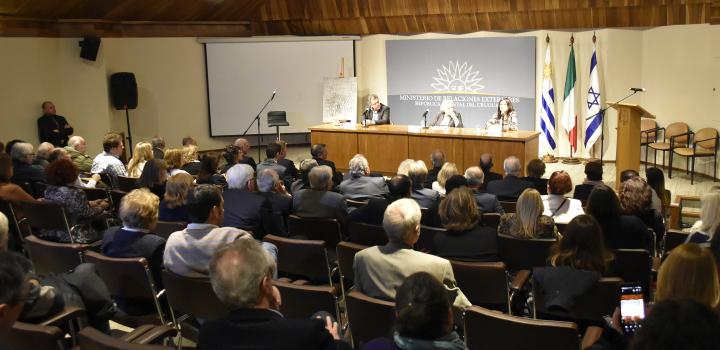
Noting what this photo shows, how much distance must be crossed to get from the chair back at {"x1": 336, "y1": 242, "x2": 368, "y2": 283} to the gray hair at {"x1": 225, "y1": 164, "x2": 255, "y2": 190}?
4.57 ft

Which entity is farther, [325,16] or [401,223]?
[325,16]

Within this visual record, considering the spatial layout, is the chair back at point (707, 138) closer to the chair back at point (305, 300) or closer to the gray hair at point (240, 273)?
the chair back at point (305, 300)

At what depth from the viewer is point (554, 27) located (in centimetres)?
1177

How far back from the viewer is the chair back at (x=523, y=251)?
14.7 ft

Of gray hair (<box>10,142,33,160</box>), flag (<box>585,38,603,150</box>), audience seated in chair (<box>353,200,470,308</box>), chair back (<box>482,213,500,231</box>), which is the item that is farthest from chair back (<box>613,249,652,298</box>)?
flag (<box>585,38,603,150</box>)

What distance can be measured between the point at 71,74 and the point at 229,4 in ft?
10.3

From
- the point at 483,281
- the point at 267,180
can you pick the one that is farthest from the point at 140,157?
the point at 483,281

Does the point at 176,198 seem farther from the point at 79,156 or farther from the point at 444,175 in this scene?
the point at 79,156

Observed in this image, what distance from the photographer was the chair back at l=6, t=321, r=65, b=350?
2.87 meters

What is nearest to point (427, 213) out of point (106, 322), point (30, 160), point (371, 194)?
point (371, 194)

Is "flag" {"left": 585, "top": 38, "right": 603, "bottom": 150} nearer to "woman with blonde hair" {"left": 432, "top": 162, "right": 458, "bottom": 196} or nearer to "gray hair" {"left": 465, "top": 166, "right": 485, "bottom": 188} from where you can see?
"woman with blonde hair" {"left": 432, "top": 162, "right": 458, "bottom": 196}

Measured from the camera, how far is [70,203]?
587cm

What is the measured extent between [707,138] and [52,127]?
965cm

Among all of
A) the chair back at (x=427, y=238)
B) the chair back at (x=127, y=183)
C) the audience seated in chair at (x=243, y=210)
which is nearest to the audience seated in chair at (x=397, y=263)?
the chair back at (x=427, y=238)
